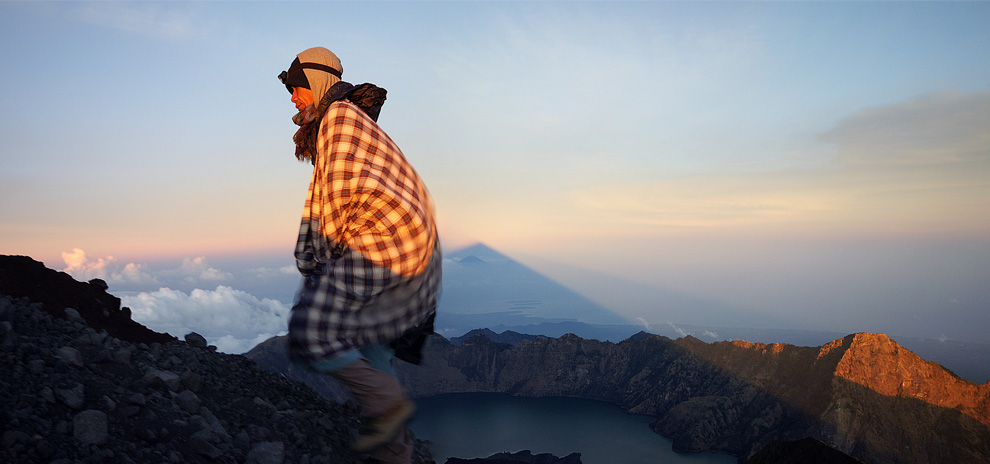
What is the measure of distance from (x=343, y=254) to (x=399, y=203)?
37 centimetres

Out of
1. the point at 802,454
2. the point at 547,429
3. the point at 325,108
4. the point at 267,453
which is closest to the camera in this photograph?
the point at 325,108

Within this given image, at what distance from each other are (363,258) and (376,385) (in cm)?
65

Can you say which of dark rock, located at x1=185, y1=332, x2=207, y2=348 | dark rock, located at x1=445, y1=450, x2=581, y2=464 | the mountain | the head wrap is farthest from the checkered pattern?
dark rock, located at x1=445, y1=450, x2=581, y2=464

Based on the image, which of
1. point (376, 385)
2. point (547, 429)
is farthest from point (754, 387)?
point (376, 385)

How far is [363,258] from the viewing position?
2.41 meters

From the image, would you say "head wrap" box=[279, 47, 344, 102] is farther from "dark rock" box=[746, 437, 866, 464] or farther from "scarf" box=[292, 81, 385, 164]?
"dark rock" box=[746, 437, 866, 464]

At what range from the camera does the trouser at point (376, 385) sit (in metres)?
2.48

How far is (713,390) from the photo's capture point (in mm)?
60156

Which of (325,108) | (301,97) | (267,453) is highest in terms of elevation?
(301,97)

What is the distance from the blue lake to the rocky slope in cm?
4257

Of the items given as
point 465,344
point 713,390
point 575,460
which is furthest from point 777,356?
point 465,344

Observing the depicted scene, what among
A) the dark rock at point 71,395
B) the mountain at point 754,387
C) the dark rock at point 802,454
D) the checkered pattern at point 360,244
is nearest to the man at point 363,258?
the checkered pattern at point 360,244

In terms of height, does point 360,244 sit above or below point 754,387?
above

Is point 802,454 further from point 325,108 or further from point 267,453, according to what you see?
point 325,108
